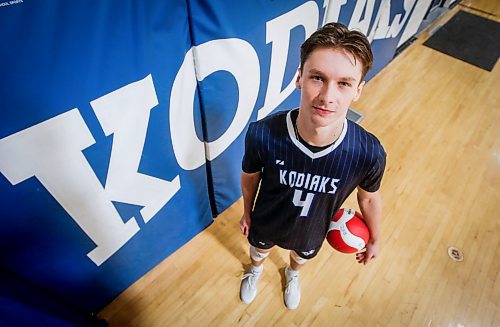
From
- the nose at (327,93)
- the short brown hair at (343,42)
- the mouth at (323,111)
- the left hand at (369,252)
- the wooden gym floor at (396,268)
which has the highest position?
the short brown hair at (343,42)

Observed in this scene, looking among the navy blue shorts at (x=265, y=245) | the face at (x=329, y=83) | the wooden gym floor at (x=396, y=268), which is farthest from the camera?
the wooden gym floor at (x=396, y=268)

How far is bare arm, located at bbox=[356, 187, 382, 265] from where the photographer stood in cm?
112

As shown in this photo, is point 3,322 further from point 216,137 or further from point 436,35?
point 436,35

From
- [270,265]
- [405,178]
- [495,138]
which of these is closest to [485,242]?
[405,178]

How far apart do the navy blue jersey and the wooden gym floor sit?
0.77 metres

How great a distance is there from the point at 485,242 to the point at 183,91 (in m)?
2.32

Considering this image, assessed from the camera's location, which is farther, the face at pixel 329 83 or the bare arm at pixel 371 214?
the bare arm at pixel 371 214

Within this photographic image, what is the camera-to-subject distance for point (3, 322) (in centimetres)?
84

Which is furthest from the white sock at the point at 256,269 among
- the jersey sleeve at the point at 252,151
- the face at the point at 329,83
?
the face at the point at 329,83

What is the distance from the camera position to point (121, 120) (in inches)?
43.6

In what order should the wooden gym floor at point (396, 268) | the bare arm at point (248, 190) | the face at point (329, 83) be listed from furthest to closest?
the wooden gym floor at point (396, 268) < the bare arm at point (248, 190) < the face at point (329, 83)

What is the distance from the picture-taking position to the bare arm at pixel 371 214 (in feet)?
3.66

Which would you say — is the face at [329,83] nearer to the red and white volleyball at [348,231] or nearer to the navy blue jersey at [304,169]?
the navy blue jersey at [304,169]

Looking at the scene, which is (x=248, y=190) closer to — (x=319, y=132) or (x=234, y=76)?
(x=319, y=132)
